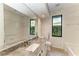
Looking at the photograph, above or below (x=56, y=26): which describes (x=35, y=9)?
above

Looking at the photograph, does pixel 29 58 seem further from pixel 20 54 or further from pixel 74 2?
pixel 74 2

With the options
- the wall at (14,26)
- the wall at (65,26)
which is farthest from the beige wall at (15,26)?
the wall at (65,26)

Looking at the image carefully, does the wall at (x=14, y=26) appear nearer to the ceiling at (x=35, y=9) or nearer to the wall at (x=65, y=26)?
the ceiling at (x=35, y=9)

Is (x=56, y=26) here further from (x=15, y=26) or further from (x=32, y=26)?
(x=15, y=26)

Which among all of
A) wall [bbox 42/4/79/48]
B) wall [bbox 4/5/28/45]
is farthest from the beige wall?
wall [bbox 42/4/79/48]

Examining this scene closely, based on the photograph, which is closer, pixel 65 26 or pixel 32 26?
pixel 65 26

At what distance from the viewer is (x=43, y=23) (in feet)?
5.43

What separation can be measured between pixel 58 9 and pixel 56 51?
0.66 meters

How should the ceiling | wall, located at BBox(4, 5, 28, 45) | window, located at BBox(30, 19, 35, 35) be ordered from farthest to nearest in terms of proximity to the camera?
1. window, located at BBox(30, 19, 35, 35)
2. the ceiling
3. wall, located at BBox(4, 5, 28, 45)

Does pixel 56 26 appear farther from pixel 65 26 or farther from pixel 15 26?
pixel 15 26

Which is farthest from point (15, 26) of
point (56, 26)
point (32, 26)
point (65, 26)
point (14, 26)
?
Result: point (65, 26)

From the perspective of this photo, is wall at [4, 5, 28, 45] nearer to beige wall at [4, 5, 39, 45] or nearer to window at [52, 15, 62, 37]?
beige wall at [4, 5, 39, 45]

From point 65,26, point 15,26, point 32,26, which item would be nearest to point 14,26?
point 15,26

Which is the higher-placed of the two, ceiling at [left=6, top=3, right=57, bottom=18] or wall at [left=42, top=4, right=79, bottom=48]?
ceiling at [left=6, top=3, right=57, bottom=18]
